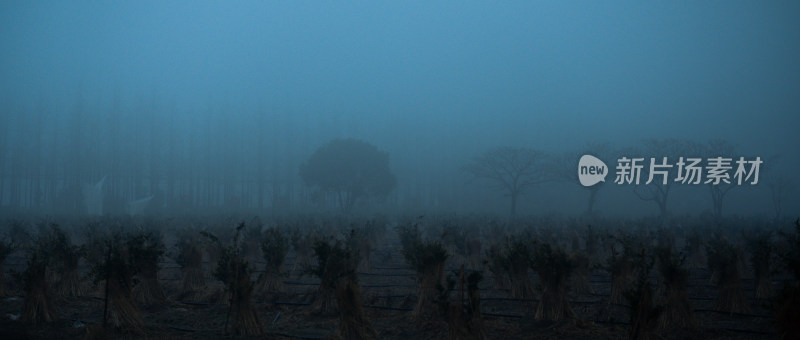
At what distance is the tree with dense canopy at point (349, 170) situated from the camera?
52344mm

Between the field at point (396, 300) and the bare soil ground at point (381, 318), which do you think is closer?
the field at point (396, 300)

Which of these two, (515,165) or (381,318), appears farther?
(515,165)

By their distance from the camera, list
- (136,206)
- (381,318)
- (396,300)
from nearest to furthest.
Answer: (381,318)
(396,300)
(136,206)

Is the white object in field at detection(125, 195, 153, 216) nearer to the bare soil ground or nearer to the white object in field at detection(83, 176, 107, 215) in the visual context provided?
the white object in field at detection(83, 176, 107, 215)

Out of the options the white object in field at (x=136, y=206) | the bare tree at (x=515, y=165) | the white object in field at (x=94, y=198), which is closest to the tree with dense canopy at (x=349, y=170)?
the bare tree at (x=515, y=165)

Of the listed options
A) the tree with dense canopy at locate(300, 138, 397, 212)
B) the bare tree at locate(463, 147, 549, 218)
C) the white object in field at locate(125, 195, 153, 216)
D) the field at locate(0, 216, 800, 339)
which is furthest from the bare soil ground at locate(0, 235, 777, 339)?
the bare tree at locate(463, 147, 549, 218)

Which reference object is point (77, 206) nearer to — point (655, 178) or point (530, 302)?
point (530, 302)

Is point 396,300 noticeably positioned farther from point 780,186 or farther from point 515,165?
point 780,186

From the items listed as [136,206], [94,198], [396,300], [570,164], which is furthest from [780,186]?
[94,198]

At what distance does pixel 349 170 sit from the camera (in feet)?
172

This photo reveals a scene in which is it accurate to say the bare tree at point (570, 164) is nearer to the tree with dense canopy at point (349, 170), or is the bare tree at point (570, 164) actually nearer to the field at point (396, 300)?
the tree with dense canopy at point (349, 170)

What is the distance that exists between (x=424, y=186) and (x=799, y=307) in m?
72.1

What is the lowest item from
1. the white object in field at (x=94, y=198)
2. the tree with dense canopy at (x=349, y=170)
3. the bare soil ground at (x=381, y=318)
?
the bare soil ground at (x=381, y=318)

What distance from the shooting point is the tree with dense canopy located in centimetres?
5234
